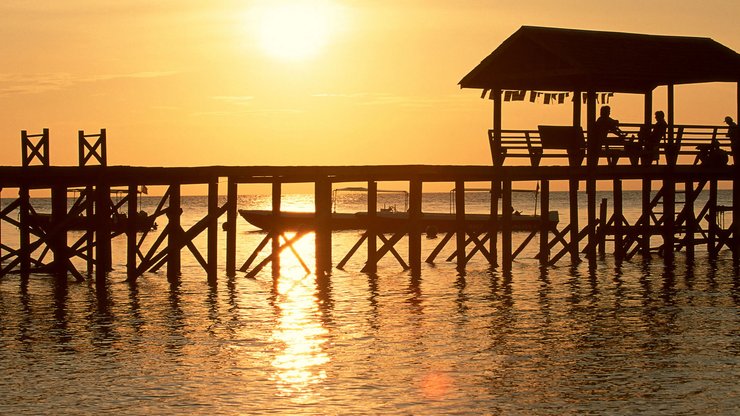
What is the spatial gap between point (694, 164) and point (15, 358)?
26061 mm

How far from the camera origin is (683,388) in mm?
17781

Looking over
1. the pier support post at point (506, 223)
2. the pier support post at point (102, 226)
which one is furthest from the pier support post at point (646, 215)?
the pier support post at point (102, 226)

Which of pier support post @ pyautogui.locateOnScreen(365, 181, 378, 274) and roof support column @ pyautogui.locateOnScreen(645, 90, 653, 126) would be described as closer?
pier support post @ pyautogui.locateOnScreen(365, 181, 378, 274)

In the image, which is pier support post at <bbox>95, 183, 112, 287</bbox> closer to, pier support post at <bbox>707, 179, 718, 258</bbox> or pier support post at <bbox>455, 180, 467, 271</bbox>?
pier support post at <bbox>455, 180, 467, 271</bbox>

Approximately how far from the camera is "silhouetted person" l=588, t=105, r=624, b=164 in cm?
3619

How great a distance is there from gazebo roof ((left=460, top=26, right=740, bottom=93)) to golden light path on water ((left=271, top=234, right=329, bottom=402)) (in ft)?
28.2

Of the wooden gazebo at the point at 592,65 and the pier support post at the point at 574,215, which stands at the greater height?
the wooden gazebo at the point at 592,65

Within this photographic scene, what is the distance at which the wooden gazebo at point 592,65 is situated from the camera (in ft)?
116

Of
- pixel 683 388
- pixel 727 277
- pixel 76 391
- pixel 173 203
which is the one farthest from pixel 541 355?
pixel 727 277

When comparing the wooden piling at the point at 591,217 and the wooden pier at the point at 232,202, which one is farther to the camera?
the wooden piling at the point at 591,217

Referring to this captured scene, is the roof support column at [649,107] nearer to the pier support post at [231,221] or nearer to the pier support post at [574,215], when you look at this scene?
the pier support post at [574,215]

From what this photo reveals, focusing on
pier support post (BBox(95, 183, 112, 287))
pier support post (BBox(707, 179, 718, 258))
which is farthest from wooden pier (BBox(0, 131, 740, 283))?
pier support post (BBox(707, 179, 718, 258))

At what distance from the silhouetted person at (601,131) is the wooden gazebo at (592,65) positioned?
0.27 metres

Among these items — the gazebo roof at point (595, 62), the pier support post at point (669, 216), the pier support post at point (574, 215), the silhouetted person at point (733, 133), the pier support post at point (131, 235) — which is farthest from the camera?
the pier support post at point (669, 216)
